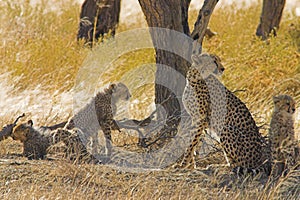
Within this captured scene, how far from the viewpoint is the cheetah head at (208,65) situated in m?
5.38

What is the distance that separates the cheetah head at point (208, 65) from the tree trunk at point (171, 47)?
23.8 inches

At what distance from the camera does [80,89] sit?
25.0 feet

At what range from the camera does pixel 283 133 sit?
15.9 ft

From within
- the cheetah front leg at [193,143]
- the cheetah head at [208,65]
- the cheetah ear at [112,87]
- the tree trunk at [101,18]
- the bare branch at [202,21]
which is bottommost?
the cheetah front leg at [193,143]

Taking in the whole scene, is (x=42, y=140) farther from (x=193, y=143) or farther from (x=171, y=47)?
(x=171, y=47)

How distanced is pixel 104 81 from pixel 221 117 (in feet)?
9.68

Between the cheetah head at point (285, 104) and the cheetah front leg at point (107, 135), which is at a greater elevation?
the cheetah head at point (285, 104)

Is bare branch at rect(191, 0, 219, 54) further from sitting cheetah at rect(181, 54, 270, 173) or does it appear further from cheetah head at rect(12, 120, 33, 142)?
cheetah head at rect(12, 120, 33, 142)

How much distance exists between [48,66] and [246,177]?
13.3 ft

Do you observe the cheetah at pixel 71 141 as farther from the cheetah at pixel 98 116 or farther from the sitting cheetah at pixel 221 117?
the sitting cheetah at pixel 221 117

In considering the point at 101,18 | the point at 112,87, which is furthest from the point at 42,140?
the point at 101,18

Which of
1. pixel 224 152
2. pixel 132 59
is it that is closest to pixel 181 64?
pixel 224 152

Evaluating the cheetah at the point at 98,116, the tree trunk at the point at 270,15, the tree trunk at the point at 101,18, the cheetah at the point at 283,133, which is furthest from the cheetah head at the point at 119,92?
the tree trunk at the point at 270,15

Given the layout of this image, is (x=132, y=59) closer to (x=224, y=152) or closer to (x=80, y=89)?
(x=80, y=89)
